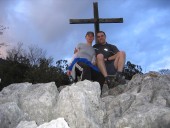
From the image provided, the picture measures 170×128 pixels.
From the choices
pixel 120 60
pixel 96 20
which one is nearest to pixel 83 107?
pixel 120 60

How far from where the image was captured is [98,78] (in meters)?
9.98

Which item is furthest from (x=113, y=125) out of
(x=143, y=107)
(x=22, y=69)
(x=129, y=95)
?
(x=22, y=69)

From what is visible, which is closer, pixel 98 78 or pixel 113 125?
pixel 113 125

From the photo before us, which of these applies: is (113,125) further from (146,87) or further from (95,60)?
(95,60)

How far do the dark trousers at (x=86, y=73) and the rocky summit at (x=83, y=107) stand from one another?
1.47 meters

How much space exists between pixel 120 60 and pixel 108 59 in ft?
1.78

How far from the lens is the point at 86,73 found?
9.56 m

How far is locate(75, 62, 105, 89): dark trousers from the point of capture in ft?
31.4

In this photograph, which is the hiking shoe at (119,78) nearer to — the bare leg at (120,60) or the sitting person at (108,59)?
the sitting person at (108,59)

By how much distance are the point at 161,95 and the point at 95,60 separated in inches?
99.7

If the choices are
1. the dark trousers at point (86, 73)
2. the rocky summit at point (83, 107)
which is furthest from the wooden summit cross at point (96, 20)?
the rocky summit at point (83, 107)

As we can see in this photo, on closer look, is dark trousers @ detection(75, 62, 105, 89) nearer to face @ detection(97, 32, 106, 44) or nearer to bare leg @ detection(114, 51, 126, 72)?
bare leg @ detection(114, 51, 126, 72)

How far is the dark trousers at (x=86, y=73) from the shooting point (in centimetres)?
956

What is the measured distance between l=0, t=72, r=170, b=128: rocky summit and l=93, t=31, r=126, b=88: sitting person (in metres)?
1.16
